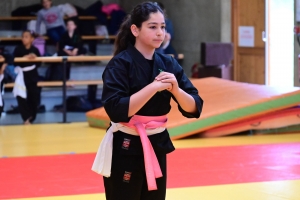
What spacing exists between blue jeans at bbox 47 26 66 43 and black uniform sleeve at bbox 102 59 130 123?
1023cm

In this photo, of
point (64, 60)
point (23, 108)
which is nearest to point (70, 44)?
point (64, 60)

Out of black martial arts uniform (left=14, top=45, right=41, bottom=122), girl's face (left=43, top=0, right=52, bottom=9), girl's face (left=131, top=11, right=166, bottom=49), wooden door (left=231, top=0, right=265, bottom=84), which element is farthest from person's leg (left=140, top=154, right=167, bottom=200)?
girl's face (left=43, top=0, right=52, bottom=9)

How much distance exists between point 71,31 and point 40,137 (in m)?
4.15

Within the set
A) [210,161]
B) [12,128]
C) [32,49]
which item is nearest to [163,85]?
[210,161]

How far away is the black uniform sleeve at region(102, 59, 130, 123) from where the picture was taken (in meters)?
2.90

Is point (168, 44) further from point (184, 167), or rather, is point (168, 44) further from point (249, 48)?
point (184, 167)

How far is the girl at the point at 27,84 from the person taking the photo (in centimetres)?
989

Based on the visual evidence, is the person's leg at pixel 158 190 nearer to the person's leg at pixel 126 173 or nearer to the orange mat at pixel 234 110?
the person's leg at pixel 126 173

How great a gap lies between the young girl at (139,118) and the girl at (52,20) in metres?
10.1

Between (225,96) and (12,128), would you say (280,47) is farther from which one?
(12,128)

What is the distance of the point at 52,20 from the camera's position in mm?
13008

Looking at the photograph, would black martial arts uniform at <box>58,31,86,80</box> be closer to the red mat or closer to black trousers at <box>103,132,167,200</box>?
the red mat

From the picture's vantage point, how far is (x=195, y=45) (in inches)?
526

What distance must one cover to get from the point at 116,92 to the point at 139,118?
190mm
